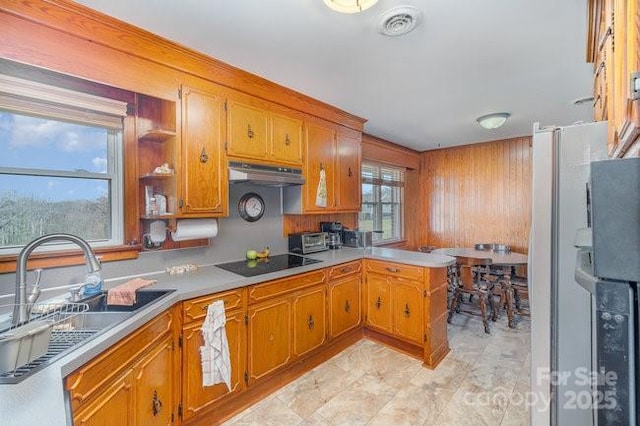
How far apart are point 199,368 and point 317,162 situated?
2073 mm

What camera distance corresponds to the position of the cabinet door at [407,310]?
2.62 m

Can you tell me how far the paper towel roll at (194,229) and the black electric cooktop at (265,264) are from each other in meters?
0.34

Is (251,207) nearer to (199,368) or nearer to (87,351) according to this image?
(199,368)

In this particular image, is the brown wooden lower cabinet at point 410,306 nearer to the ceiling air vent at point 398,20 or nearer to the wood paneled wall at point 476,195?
the ceiling air vent at point 398,20

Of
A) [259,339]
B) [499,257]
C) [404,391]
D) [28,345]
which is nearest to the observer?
[28,345]

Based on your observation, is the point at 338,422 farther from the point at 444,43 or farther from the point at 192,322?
the point at 444,43

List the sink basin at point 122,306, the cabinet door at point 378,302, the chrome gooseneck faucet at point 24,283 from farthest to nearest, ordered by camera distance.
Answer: the cabinet door at point 378,302 → the sink basin at point 122,306 → the chrome gooseneck faucet at point 24,283

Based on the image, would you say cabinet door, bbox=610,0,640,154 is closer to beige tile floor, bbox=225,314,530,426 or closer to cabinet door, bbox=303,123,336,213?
beige tile floor, bbox=225,314,530,426

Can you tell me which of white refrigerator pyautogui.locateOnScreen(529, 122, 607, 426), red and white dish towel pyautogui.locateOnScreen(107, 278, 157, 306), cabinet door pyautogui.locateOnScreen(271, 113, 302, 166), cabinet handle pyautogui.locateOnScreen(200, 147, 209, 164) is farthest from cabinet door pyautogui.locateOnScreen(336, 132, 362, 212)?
red and white dish towel pyautogui.locateOnScreen(107, 278, 157, 306)

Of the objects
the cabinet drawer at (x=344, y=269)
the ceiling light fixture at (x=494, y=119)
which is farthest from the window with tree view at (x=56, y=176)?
the ceiling light fixture at (x=494, y=119)

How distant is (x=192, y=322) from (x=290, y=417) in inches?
37.8

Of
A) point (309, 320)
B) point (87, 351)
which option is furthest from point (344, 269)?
point (87, 351)

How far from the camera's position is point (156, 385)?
152cm

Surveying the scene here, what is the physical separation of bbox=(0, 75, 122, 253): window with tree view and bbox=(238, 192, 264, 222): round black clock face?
0.96m
